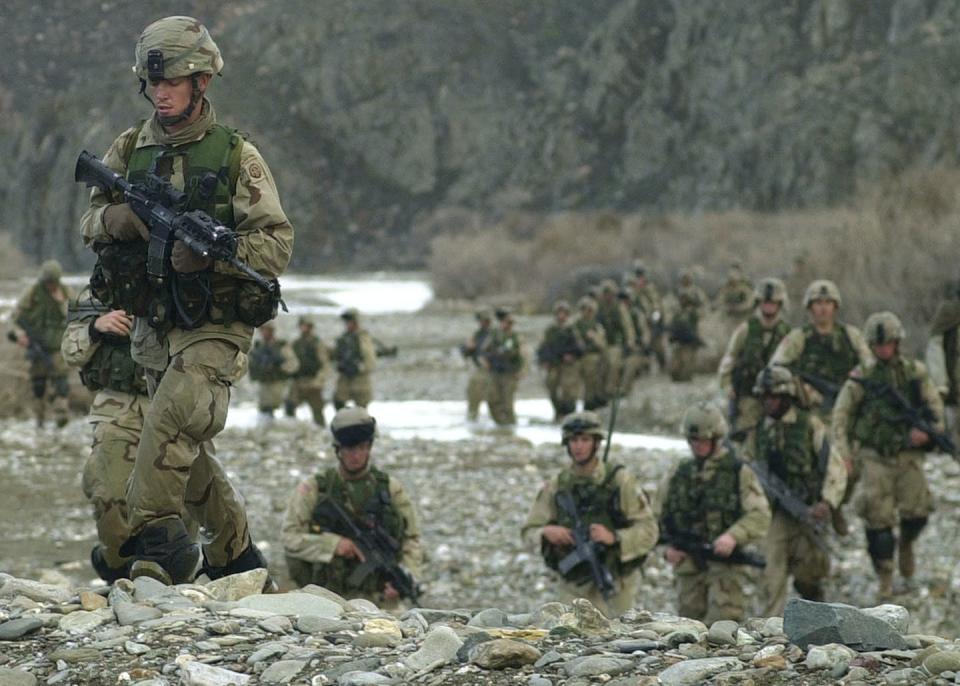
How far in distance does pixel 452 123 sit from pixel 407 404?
89.4m

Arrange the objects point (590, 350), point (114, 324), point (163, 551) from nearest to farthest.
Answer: point (163, 551) < point (114, 324) < point (590, 350)

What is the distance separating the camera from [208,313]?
5820 millimetres

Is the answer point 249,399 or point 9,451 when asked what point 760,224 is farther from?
point 9,451

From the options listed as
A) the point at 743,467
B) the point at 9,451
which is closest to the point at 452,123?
the point at 9,451

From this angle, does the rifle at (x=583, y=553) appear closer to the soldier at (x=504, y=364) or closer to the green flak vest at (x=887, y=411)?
the green flak vest at (x=887, y=411)

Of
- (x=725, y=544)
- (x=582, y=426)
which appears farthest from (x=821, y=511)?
(x=582, y=426)

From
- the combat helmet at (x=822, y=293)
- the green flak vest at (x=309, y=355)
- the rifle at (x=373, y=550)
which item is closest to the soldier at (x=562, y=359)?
the green flak vest at (x=309, y=355)

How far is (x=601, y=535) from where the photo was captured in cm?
909

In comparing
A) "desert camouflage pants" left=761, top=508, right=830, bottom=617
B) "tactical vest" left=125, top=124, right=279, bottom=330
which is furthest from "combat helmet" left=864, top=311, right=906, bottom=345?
"tactical vest" left=125, top=124, right=279, bottom=330

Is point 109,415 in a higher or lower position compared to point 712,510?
higher

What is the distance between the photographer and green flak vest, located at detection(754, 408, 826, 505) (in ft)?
35.3

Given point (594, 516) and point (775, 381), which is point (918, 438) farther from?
point (594, 516)

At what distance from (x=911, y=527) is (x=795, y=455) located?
68.2 inches

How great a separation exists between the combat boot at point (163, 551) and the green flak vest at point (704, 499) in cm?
419
